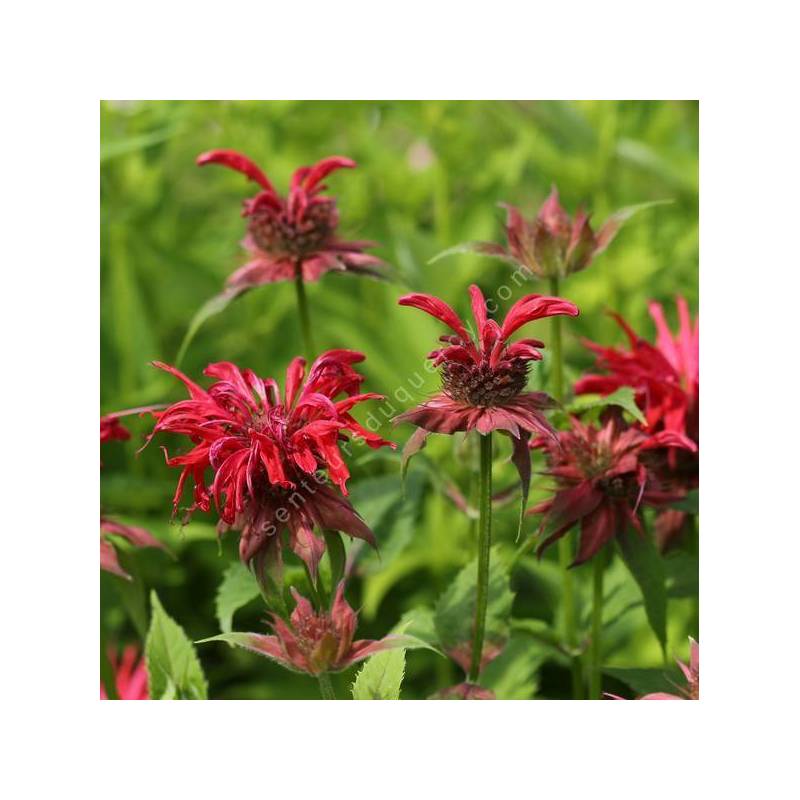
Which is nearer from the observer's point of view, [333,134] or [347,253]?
[347,253]

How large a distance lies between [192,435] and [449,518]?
511 millimetres

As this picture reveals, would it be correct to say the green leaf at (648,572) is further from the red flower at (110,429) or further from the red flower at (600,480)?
the red flower at (110,429)

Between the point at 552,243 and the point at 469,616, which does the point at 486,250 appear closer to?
the point at 552,243

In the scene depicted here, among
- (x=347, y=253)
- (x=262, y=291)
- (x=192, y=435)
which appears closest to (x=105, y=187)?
(x=262, y=291)

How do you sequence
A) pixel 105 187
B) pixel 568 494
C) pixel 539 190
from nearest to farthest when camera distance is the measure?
pixel 568 494 → pixel 105 187 → pixel 539 190

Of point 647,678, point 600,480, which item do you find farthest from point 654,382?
point 647,678

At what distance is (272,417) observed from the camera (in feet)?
2.47

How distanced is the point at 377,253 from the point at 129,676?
22.2 inches

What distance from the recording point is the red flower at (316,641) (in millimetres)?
711

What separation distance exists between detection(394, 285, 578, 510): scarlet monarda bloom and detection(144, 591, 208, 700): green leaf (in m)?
0.26

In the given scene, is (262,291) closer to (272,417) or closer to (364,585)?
(364,585)

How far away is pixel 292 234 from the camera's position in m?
0.93

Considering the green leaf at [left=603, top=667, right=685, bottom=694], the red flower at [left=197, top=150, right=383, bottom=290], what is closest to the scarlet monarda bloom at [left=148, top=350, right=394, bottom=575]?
the red flower at [left=197, top=150, right=383, bottom=290]

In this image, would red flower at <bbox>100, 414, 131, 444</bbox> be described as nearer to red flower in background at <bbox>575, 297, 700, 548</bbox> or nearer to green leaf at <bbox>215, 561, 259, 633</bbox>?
green leaf at <bbox>215, 561, 259, 633</bbox>
